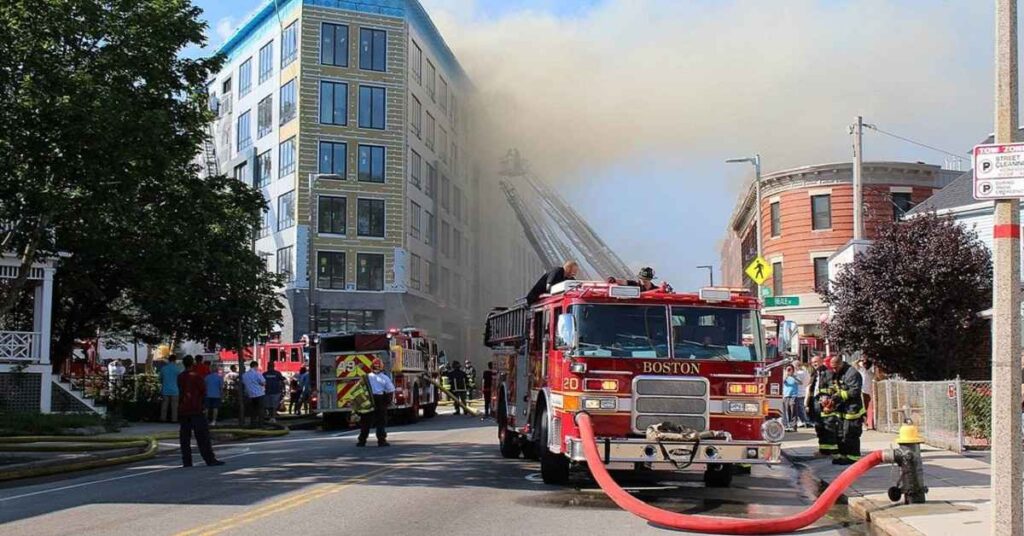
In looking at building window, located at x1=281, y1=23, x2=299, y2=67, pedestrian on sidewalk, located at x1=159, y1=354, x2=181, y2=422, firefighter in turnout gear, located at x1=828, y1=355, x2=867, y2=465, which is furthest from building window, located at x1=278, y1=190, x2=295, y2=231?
firefighter in turnout gear, located at x1=828, y1=355, x2=867, y2=465

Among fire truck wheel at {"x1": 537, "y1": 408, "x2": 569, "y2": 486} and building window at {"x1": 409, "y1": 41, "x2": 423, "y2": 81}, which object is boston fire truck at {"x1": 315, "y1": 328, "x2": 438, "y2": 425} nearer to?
fire truck wheel at {"x1": 537, "y1": 408, "x2": 569, "y2": 486}

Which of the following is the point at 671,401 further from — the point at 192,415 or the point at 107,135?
the point at 107,135

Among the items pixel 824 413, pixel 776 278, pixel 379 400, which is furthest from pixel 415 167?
pixel 824 413

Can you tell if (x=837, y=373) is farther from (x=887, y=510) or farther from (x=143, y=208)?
(x=143, y=208)

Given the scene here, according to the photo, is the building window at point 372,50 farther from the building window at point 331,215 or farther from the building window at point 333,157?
the building window at point 331,215

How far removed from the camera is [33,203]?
16.4 meters

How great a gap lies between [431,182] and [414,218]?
160 inches

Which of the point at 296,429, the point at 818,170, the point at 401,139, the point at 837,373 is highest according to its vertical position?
the point at 401,139

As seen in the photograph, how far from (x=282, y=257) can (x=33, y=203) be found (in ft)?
118

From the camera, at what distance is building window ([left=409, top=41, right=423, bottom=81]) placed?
54562mm

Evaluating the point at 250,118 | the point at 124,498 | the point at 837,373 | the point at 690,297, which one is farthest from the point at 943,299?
the point at 250,118

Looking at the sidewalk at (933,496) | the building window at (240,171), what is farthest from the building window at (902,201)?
the building window at (240,171)

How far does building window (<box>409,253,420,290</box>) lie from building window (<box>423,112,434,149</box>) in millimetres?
6736

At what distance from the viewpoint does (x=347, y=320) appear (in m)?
51.3
